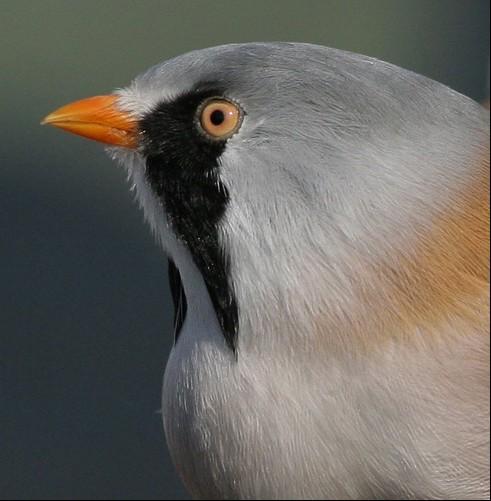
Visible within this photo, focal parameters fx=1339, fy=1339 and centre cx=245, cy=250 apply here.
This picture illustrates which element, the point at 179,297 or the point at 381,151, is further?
the point at 179,297

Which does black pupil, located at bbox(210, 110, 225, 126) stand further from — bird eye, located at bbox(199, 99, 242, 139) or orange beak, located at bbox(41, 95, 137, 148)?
orange beak, located at bbox(41, 95, 137, 148)

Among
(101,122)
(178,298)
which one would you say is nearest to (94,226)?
(178,298)

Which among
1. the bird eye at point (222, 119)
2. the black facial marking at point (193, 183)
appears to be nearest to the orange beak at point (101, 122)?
the black facial marking at point (193, 183)

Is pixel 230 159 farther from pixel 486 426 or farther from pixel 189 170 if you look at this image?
pixel 486 426

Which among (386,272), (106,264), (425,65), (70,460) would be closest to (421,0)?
(425,65)

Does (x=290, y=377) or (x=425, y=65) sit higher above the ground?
(x=425, y=65)

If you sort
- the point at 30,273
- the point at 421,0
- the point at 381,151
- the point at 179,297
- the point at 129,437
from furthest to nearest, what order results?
1. the point at 129,437
2. the point at 421,0
3. the point at 30,273
4. the point at 179,297
5. the point at 381,151
